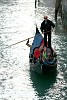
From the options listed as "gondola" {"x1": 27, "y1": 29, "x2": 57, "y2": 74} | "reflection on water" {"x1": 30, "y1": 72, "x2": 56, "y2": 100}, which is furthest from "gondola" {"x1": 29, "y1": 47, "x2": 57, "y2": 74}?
"reflection on water" {"x1": 30, "y1": 72, "x2": 56, "y2": 100}

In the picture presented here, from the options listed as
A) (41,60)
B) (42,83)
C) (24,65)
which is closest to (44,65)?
(41,60)

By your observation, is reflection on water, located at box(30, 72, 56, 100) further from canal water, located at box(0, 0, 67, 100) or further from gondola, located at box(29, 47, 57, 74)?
gondola, located at box(29, 47, 57, 74)

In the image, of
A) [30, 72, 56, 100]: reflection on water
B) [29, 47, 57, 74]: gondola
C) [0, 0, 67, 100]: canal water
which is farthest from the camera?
[29, 47, 57, 74]: gondola

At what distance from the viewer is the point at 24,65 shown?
20.0 m

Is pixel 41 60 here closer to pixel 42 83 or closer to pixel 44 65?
pixel 44 65

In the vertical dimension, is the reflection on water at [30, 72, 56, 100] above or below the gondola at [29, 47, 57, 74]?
below

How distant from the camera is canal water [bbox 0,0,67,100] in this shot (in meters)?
16.0

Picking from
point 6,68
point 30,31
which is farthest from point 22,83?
point 30,31

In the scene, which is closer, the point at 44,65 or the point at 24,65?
the point at 44,65

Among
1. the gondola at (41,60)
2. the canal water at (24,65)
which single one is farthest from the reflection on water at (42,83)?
the gondola at (41,60)

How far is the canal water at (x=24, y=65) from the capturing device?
52.6 feet

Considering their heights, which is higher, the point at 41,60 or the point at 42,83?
the point at 41,60

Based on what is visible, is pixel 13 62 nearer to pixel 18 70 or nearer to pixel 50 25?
pixel 18 70

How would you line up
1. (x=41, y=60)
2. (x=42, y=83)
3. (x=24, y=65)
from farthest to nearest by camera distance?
(x=24, y=65) < (x=41, y=60) < (x=42, y=83)
